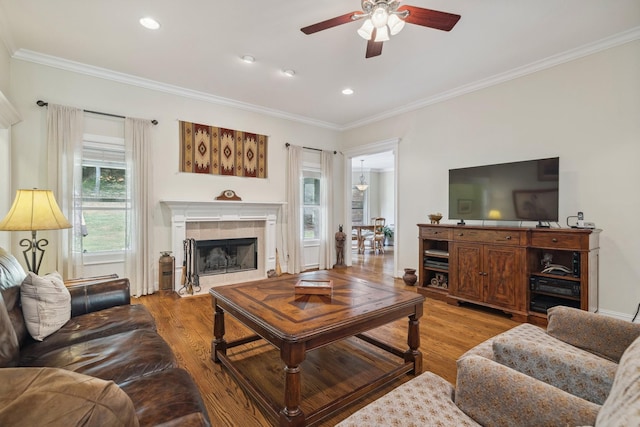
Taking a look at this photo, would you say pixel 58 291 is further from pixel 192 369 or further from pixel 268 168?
pixel 268 168

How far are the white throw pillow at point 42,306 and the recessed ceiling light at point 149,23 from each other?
7.94 ft

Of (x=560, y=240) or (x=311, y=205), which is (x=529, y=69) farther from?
(x=311, y=205)

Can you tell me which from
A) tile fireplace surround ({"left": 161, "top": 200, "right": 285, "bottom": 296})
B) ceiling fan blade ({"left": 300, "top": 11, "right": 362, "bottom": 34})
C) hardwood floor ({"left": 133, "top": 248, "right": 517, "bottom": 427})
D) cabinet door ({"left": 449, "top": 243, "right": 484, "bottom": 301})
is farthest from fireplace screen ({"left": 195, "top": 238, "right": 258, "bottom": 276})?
ceiling fan blade ({"left": 300, "top": 11, "right": 362, "bottom": 34})

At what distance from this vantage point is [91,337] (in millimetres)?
1799

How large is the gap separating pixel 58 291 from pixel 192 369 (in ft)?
3.43

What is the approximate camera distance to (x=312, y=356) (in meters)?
2.51

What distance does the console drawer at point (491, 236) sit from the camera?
3.33 meters

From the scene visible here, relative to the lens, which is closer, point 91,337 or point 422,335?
point 91,337

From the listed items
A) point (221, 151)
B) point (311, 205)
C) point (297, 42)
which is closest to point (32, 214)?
point (221, 151)

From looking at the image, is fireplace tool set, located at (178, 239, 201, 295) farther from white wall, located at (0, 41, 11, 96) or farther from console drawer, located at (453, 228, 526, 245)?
console drawer, located at (453, 228, 526, 245)

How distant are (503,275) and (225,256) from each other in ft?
13.2

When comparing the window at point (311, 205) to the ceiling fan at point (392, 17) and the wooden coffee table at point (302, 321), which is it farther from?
the ceiling fan at point (392, 17)

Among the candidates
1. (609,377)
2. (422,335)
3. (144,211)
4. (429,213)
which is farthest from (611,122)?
(144,211)

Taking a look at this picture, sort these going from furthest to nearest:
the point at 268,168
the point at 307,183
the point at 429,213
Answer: the point at 307,183 < the point at 268,168 < the point at 429,213
